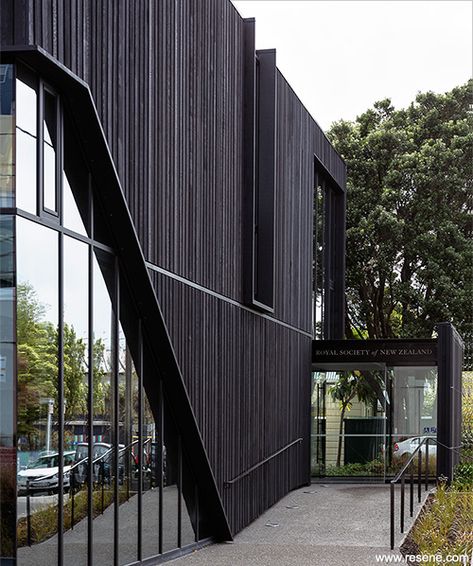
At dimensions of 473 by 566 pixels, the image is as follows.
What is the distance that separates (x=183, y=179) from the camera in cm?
1220

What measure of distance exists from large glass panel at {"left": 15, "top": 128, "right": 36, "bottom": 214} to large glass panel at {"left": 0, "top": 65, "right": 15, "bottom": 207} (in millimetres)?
59

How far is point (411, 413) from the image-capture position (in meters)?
21.3

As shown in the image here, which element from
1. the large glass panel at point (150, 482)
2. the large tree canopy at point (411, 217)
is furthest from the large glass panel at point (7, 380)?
the large tree canopy at point (411, 217)

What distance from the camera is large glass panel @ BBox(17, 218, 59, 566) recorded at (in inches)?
306

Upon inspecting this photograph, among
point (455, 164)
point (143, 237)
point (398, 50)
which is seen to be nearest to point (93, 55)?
point (143, 237)

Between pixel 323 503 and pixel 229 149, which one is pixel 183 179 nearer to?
pixel 229 149

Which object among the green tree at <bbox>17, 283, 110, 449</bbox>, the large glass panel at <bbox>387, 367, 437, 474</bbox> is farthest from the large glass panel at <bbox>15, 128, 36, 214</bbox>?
the large glass panel at <bbox>387, 367, 437, 474</bbox>

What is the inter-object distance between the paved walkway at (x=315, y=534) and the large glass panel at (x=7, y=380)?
161 inches

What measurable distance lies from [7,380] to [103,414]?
2.02 meters

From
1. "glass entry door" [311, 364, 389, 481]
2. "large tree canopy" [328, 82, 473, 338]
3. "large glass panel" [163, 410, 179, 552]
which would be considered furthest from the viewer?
"large tree canopy" [328, 82, 473, 338]

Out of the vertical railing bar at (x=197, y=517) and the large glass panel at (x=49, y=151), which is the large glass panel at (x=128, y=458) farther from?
the vertical railing bar at (x=197, y=517)

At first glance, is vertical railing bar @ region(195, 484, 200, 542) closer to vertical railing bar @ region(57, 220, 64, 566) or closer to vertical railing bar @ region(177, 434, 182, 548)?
vertical railing bar @ region(177, 434, 182, 548)

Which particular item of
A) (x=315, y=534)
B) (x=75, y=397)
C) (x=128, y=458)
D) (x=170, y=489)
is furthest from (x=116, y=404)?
(x=315, y=534)

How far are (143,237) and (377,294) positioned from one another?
23.2 m
